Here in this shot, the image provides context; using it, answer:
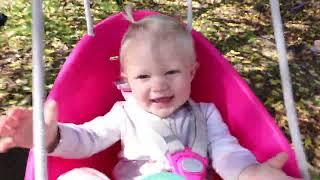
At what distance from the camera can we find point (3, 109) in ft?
7.69

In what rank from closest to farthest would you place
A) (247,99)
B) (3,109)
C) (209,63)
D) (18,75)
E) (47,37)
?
(247,99) → (209,63) → (3,109) → (18,75) → (47,37)

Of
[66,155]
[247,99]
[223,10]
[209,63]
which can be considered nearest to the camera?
[66,155]

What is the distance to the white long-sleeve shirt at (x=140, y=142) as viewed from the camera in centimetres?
151

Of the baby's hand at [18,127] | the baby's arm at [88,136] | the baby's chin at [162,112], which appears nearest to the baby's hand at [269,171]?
the baby's chin at [162,112]

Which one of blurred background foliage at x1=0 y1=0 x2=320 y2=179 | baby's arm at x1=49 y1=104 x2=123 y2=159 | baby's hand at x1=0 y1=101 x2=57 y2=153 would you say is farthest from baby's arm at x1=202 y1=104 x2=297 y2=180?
blurred background foliage at x1=0 y1=0 x2=320 y2=179

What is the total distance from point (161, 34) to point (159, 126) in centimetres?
25

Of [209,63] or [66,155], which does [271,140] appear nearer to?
[209,63]

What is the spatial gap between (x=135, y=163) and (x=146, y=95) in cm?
19

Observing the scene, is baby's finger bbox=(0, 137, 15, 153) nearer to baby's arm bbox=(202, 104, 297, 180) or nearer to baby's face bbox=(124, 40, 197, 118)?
baby's face bbox=(124, 40, 197, 118)

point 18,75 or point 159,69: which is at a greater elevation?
point 159,69

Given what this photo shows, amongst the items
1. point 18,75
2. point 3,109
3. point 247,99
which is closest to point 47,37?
point 18,75

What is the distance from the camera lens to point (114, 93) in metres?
1.89

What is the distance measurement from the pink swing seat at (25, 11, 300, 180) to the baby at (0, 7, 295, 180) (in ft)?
0.32

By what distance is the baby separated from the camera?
60.6 inches
